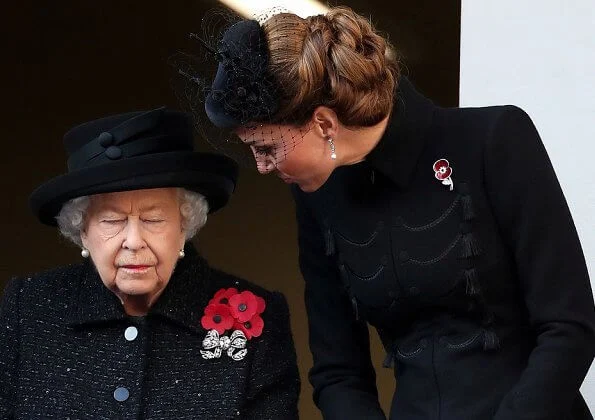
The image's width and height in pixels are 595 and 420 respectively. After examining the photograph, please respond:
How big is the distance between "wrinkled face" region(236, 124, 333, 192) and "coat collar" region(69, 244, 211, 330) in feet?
2.26

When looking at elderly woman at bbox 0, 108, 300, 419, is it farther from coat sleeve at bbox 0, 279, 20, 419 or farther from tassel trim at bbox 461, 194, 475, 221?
tassel trim at bbox 461, 194, 475, 221

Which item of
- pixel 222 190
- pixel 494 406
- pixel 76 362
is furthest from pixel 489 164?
pixel 76 362

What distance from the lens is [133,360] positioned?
3199mm

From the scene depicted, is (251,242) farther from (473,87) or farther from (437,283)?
(437,283)

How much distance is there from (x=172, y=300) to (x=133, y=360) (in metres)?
0.17

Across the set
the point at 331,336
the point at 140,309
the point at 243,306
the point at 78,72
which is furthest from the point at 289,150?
the point at 78,72

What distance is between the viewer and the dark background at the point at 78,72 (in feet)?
21.5

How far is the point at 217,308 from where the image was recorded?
328 cm

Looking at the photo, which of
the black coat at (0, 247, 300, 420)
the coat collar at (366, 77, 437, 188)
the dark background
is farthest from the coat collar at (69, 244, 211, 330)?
the dark background

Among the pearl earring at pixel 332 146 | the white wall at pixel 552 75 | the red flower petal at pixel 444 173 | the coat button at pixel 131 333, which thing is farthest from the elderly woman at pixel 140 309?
the white wall at pixel 552 75

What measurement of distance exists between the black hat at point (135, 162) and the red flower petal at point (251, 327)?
318 millimetres

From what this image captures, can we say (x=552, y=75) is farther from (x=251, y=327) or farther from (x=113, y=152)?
(x=113, y=152)

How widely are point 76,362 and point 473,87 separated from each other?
1.27m

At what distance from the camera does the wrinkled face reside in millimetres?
2596
